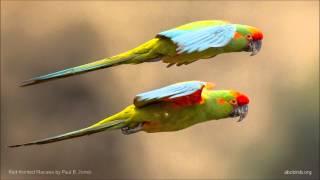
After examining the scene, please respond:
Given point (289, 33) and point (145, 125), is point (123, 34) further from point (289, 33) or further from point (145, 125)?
point (289, 33)

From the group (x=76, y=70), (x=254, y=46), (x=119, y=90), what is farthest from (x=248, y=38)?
(x=76, y=70)

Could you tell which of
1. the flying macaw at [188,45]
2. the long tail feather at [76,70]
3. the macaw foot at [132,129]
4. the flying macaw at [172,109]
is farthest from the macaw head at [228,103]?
the long tail feather at [76,70]

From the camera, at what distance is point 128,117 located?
3.04 meters

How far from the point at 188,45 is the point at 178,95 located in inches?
9.1

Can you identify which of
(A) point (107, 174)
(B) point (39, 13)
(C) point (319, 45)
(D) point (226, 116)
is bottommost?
(A) point (107, 174)

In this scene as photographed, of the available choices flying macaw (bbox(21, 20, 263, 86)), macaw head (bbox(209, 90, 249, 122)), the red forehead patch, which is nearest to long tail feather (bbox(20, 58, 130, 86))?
flying macaw (bbox(21, 20, 263, 86))

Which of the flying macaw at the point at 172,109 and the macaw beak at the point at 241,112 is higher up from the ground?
the flying macaw at the point at 172,109

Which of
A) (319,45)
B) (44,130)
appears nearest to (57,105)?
(44,130)

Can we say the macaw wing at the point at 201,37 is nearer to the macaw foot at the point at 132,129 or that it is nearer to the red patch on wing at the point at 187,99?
the red patch on wing at the point at 187,99

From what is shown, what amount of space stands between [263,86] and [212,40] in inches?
15.9

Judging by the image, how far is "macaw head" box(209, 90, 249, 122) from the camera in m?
3.07

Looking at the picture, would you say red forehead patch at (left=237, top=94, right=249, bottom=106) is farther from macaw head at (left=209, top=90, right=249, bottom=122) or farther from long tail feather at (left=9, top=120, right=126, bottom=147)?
long tail feather at (left=9, top=120, right=126, bottom=147)

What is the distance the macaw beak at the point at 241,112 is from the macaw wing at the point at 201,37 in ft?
1.05

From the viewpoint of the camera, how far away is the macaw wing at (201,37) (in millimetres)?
2965
